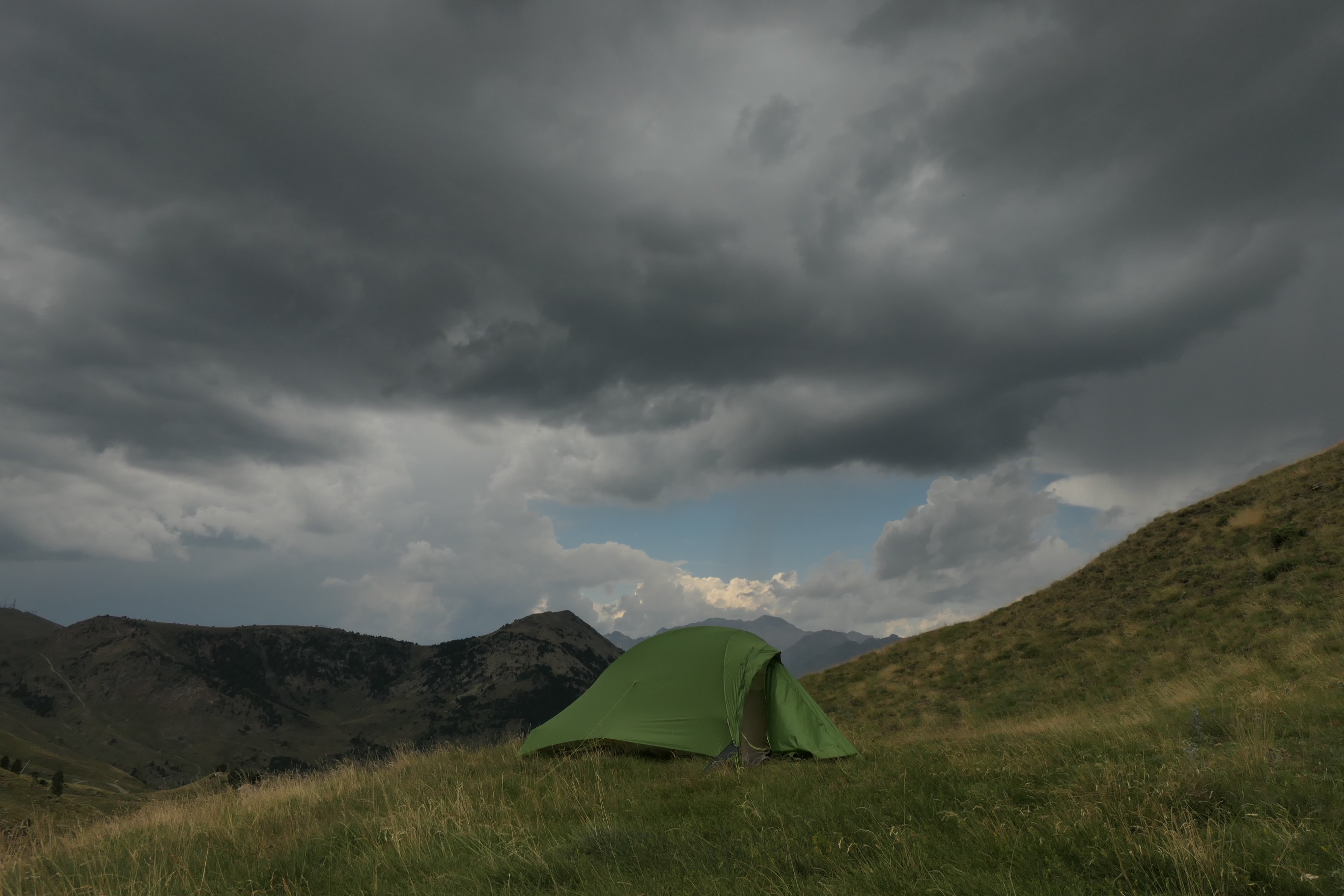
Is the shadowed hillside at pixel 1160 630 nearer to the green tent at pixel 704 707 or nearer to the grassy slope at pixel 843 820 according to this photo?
the grassy slope at pixel 843 820

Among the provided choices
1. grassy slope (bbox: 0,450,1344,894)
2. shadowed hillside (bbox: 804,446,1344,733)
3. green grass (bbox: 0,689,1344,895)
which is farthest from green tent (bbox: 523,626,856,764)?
shadowed hillside (bbox: 804,446,1344,733)

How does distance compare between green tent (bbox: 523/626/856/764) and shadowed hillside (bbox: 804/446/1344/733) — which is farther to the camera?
shadowed hillside (bbox: 804/446/1344/733)

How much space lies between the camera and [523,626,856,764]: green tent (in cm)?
1365

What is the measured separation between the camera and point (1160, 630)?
23938 millimetres

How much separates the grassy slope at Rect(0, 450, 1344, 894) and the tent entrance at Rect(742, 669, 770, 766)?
201 cm

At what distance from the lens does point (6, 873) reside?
297 inches

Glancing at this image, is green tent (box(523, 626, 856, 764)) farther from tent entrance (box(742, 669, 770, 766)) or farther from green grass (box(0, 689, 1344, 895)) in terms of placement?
green grass (box(0, 689, 1344, 895))

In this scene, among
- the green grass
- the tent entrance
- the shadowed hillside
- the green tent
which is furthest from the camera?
the shadowed hillside

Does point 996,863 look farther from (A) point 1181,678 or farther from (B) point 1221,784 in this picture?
(A) point 1181,678

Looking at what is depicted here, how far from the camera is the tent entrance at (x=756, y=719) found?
14195 millimetres

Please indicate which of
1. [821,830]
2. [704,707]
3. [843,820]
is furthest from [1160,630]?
[821,830]

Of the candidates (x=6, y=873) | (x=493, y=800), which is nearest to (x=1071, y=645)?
(x=493, y=800)

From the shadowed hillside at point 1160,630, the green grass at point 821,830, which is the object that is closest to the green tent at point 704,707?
the green grass at point 821,830

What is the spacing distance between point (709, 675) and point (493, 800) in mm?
6236
